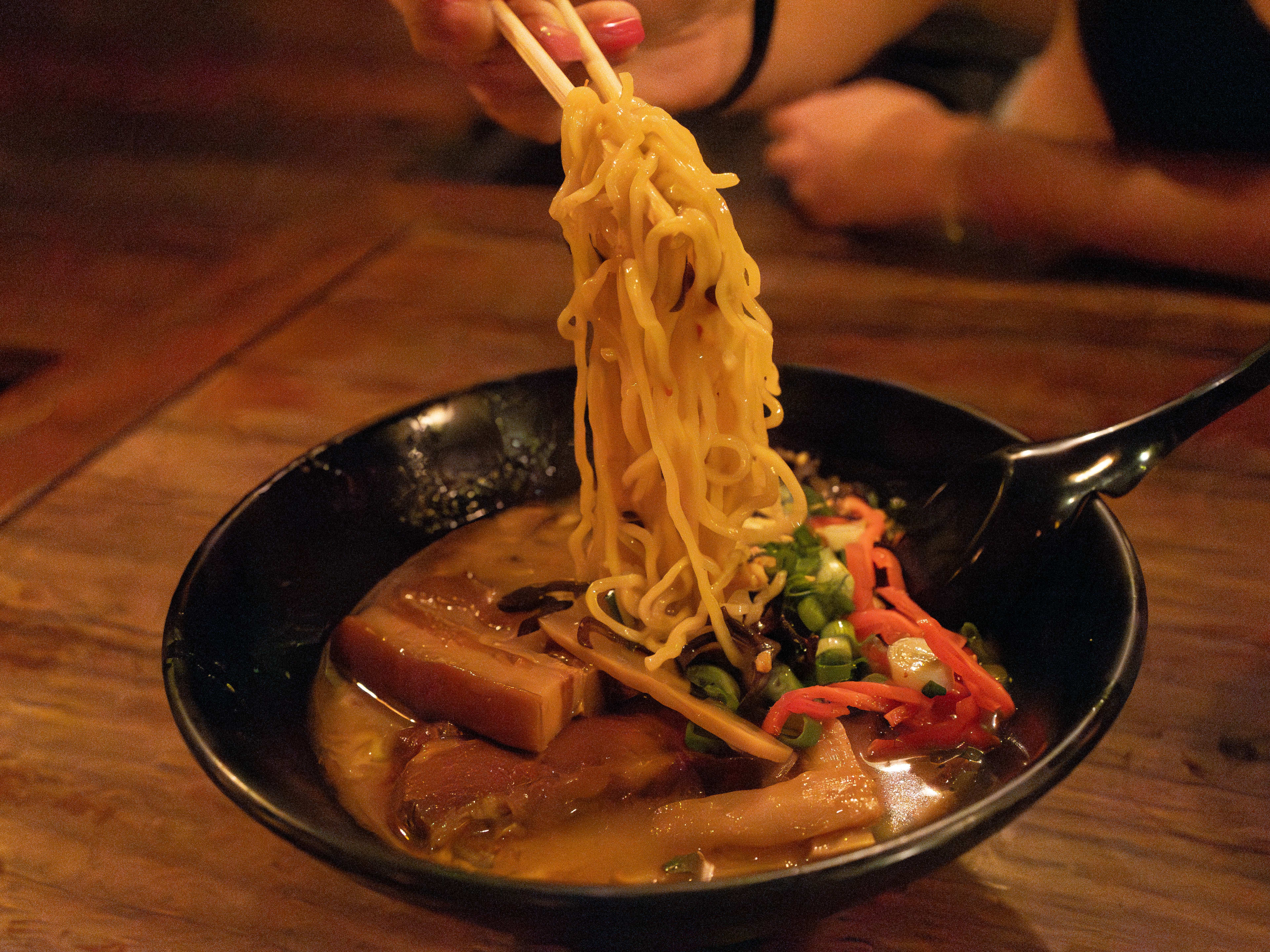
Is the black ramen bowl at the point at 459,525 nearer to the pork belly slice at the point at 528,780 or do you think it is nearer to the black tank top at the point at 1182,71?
the pork belly slice at the point at 528,780

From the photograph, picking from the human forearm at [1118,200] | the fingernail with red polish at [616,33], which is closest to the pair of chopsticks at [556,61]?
the fingernail with red polish at [616,33]

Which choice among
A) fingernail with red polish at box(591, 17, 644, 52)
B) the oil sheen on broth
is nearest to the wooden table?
the oil sheen on broth

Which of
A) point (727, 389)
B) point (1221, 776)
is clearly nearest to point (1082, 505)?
point (1221, 776)

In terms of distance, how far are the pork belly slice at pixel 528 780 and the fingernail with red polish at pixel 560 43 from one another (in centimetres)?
116

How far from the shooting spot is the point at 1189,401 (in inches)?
58.9

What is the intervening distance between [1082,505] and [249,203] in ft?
14.3

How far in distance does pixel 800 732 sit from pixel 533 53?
118 cm

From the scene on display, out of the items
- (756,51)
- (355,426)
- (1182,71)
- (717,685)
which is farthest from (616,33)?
(1182,71)

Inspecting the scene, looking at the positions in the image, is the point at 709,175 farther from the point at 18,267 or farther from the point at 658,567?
the point at 18,267

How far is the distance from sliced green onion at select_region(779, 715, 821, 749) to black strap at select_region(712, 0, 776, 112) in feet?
8.70

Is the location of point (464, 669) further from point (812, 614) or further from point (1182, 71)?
point (1182, 71)

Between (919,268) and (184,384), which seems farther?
(919,268)

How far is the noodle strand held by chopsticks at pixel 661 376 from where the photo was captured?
1.40 meters

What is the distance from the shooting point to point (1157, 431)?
1.53m
